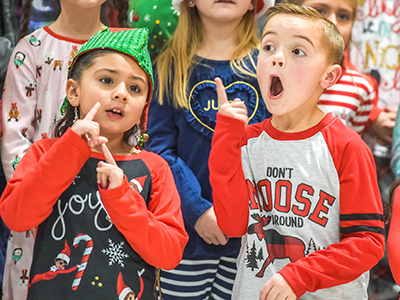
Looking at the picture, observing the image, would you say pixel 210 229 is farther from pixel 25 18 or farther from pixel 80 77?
pixel 25 18

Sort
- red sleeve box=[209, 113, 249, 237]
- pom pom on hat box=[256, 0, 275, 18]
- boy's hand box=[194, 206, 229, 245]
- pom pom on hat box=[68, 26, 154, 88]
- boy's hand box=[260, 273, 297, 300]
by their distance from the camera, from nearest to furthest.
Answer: boy's hand box=[260, 273, 297, 300]
red sleeve box=[209, 113, 249, 237]
pom pom on hat box=[68, 26, 154, 88]
boy's hand box=[194, 206, 229, 245]
pom pom on hat box=[256, 0, 275, 18]

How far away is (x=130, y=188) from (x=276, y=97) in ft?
1.48

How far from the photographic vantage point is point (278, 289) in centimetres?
108

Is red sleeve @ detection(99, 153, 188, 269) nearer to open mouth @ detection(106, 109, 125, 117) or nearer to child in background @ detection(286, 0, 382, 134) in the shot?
open mouth @ detection(106, 109, 125, 117)

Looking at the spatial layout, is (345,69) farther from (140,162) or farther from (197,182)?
(140,162)

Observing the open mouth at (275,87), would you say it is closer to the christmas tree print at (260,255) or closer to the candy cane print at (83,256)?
the christmas tree print at (260,255)

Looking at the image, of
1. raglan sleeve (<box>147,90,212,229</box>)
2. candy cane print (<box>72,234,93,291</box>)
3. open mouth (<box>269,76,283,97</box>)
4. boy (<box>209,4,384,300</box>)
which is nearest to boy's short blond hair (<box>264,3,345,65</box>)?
boy (<box>209,4,384,300</box>)

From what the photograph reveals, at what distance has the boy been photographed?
3.71 feet

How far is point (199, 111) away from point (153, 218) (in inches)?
18.7

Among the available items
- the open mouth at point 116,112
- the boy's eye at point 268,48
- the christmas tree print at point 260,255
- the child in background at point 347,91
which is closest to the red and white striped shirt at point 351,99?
the child in background at point 347,91

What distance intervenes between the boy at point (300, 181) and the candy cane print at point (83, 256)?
356mm

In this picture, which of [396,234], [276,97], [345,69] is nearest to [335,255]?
[396,234]

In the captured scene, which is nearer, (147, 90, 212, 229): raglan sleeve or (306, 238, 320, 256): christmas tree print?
(306, 238, 320, 256): christmas tree print

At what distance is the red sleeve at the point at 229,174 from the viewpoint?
1185 millimetres
